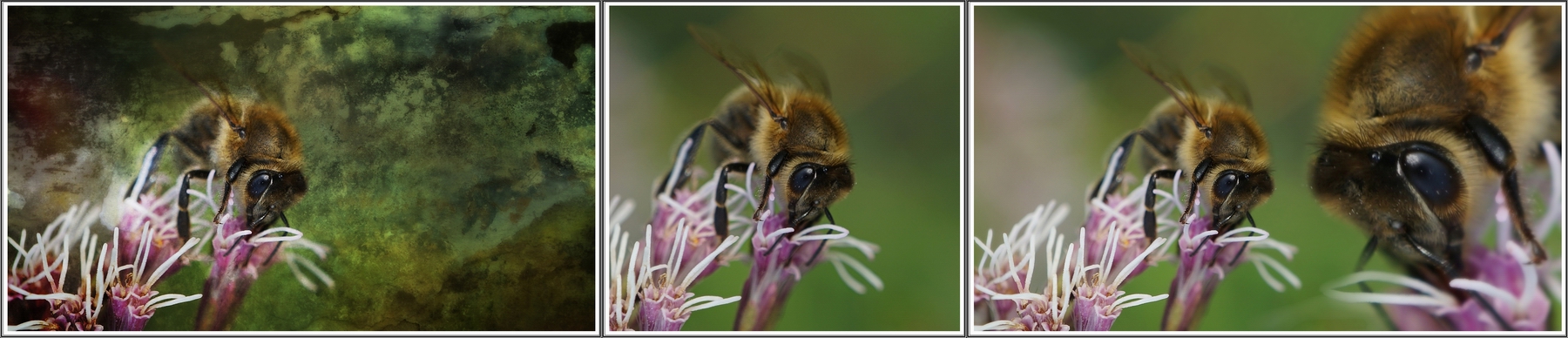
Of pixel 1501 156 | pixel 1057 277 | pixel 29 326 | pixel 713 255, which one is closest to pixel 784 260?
pixel 713 255

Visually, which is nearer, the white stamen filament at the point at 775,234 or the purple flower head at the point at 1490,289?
the purple flower head at the point at 1490,289

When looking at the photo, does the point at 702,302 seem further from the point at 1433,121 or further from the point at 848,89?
the point at 1433,121

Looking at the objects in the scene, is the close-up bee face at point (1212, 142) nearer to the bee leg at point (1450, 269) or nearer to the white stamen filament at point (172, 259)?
the bee leg at point (1450, 269)

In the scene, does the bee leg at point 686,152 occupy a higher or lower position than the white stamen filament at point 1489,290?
higher

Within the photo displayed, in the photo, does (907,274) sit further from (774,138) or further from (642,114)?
(642,114)

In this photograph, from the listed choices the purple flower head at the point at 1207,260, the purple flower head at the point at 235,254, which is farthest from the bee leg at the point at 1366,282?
the purple flower head at the point at 235,254

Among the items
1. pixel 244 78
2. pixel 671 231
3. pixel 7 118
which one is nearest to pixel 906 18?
pixel 671 231

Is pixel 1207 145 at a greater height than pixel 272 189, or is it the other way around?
pixel 1207 145
